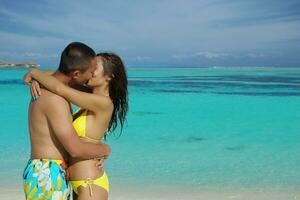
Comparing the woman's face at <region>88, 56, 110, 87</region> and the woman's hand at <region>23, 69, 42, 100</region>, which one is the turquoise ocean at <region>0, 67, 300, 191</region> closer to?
the woman's face at <region>88, 56, 110, 87</region>

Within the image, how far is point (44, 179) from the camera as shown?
2.14m

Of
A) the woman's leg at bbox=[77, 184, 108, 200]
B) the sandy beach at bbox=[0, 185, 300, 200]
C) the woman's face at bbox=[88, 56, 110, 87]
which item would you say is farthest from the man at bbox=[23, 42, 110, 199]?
the sandy beach at bbox=[0, 185, 300, 200]

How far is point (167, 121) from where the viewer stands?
1146 cm

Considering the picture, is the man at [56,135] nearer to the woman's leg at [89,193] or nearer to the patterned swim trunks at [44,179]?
the patterned swim trunks at [44,179]

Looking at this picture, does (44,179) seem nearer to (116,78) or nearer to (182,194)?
(116,78)

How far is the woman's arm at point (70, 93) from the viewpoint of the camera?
2121 mm

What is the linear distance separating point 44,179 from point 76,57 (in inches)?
25.5

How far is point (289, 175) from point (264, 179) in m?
0.48

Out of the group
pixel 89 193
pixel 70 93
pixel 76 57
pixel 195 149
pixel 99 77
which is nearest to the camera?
pixel 76 57

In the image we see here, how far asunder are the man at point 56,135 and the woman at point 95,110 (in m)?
0.09

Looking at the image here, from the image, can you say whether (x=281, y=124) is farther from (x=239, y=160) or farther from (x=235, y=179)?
(x=235, y=179)

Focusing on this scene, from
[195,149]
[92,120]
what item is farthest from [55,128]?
[195,149]

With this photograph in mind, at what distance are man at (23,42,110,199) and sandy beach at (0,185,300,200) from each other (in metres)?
2.68

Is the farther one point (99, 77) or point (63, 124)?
point (99, 77)
